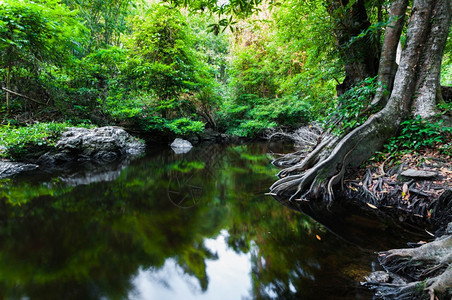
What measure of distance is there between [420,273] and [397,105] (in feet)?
10.3

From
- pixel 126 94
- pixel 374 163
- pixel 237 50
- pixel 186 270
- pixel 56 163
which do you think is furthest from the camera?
pixel 237 50

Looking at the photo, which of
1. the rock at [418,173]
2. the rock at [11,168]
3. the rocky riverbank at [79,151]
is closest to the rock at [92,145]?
the rocky riverbank at [79,151]

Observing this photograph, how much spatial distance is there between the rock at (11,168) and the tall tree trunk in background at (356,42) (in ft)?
30.1

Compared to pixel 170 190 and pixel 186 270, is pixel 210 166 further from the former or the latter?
pixel 186 270

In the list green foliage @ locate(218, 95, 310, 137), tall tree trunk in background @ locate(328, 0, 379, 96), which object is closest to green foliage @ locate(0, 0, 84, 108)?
tall tree trunk in background @ locate(328, 0, 379, 96)

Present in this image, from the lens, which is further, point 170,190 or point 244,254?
point 170,190

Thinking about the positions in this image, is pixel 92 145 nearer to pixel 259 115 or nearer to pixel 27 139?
pixel 27 139

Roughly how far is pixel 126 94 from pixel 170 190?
8.02 m

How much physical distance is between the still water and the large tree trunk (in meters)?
0.79

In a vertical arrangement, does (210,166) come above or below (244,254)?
above

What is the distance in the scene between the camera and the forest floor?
2441 mm

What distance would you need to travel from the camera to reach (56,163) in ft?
21.3

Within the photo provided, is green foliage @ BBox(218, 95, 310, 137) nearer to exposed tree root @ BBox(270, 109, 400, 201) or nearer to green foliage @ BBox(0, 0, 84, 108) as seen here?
exposed tree root @ BBox(270, 109, 400, 201)

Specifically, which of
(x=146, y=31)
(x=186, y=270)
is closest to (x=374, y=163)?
(x=186, y=270)
